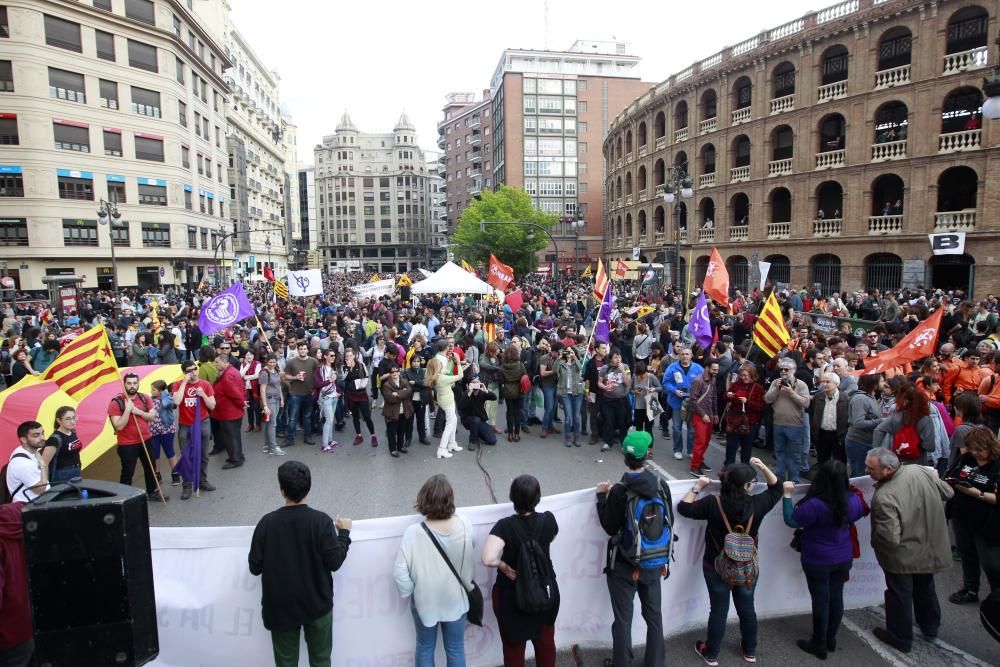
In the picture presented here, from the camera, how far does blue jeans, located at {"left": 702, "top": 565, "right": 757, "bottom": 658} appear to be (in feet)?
14.3

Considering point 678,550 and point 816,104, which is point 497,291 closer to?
point 678,550

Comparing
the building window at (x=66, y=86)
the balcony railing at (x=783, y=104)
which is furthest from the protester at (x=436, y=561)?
the building window at (x=66, y=86)

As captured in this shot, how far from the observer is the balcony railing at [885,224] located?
2681cm

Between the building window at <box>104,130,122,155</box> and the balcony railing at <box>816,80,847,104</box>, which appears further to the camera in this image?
the building window at <box>104,130,122,155</box>

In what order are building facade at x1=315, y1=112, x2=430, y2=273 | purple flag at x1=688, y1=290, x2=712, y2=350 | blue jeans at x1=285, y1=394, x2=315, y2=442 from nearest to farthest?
blue jeans at x1=285, y1=394, x2=315, y2=442 → purple flag at x1=688, y1=290, x2=712, y2=350 → building facade at x1=315, y1=112, x2=430, y2=273

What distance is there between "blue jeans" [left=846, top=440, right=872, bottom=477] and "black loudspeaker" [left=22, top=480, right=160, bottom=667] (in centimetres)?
752

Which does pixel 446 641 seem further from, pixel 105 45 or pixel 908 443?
pixel 105 45

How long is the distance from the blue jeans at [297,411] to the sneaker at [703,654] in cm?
777

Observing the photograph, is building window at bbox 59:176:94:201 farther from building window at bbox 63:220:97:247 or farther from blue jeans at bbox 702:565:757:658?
blue jeans at bbox 702:565:757:658

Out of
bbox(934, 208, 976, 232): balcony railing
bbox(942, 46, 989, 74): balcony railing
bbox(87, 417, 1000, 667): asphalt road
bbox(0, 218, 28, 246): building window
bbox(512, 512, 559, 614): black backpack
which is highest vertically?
bbox(942, 46, 989, 74): balcony railing

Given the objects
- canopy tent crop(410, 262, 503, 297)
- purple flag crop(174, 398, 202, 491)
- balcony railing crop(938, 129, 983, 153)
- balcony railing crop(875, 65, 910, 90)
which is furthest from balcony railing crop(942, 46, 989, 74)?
purple flag crop(174, 398, 202, 491)

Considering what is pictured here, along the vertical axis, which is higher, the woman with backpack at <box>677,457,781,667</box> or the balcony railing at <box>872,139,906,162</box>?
the balcony railing at <box>872,139,906,162</box>

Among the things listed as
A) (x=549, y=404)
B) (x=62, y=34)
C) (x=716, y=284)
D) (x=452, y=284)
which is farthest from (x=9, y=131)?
(x=716, y=284)

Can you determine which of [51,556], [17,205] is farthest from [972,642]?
[17,205]
